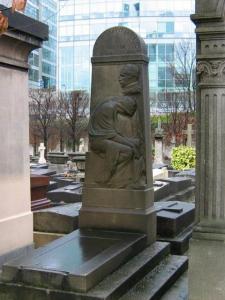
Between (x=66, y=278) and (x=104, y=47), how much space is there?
372 cm

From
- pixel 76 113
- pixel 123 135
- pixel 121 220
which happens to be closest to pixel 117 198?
pixel 121 220

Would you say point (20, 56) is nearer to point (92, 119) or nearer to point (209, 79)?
point (92, 119)

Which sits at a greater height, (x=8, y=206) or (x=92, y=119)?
(x=92, y=119)

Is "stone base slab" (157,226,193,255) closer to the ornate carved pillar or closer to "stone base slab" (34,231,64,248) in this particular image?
"stone base slab" (34,231,64,248)

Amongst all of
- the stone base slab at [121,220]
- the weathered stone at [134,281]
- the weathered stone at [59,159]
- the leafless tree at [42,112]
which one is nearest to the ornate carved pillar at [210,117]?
the weathered stone at [134,281]

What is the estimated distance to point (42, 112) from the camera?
5181 centimetres

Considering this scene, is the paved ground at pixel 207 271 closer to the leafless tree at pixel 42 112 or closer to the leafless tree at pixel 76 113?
the leafless tree at pixel 76 113

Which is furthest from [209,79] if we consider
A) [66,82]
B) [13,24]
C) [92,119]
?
[66,82]

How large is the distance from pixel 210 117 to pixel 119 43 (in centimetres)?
310

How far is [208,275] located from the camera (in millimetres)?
4512

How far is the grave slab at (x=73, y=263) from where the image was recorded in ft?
16.3

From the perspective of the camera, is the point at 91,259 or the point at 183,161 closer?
the point at 91,259

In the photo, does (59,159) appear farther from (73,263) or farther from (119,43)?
(73,263)

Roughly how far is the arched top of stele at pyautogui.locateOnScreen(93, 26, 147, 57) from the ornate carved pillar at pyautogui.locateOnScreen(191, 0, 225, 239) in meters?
2.68
